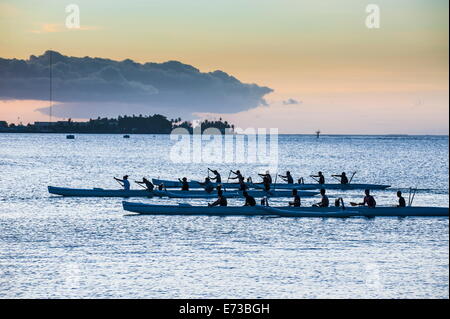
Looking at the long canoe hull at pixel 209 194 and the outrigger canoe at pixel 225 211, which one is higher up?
the long canoe hull at pixel 209 194

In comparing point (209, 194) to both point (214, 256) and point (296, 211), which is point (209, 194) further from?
point (214, 256)

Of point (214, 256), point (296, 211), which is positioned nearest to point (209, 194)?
point (296, 211)

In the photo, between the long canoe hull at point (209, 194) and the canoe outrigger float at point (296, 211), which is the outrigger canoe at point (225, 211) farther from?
the long canoe hull at point (209, 194)

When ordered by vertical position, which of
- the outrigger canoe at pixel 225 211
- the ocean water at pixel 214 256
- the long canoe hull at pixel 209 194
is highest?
the long canoe hull at pixel 209 194

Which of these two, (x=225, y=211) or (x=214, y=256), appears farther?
(x=225, y=211)

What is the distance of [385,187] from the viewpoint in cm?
6562

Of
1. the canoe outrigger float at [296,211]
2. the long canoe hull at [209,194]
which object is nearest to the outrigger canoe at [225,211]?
the canoe outrigger float at [296,211]

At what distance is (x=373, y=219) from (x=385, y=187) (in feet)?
76.1

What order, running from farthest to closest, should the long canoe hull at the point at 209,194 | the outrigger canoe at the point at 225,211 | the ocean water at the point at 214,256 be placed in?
the long canoe hull at the point at 209,194 < the outrigger canoe at the point at 225,211 < the ocean water at the point at 214,256

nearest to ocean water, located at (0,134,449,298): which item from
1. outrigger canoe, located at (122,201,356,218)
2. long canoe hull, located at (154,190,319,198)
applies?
outrigger canoe, located at (122,201,356,218)

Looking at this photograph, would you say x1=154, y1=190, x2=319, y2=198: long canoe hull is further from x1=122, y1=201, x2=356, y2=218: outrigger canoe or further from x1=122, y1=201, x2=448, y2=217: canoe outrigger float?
x1=122, y1=201, x2=448, y2=217: canoe outrigger float

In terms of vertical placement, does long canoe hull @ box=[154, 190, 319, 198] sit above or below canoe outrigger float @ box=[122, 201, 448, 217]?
above
